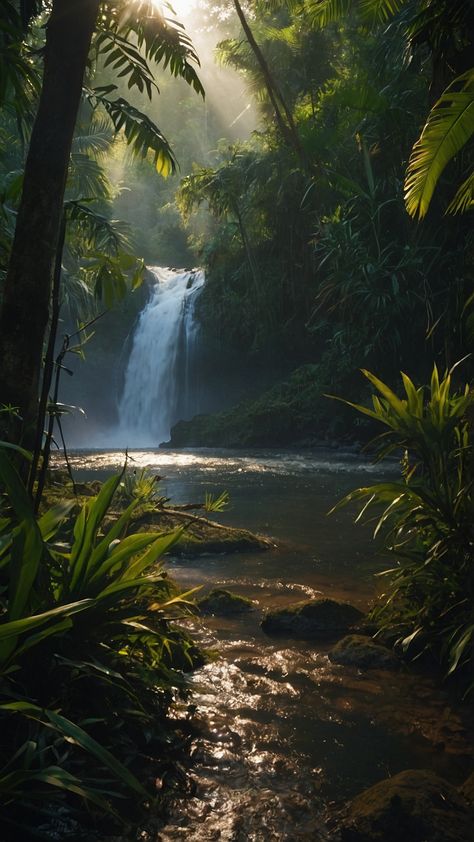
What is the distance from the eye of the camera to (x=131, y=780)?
2027mm

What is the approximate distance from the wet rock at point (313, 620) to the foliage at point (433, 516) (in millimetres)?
394

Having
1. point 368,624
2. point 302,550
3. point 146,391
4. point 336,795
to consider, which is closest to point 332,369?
point 146,391

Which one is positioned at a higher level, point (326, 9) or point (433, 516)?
point (326, 9)

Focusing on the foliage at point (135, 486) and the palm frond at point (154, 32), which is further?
the foliage at point (135, 486)

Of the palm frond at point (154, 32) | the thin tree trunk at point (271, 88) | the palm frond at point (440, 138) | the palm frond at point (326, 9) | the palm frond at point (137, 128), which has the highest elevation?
the palm frond at point (326, 9)

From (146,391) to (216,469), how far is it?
1222 cm

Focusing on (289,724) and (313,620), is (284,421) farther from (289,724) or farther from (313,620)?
(289,724)

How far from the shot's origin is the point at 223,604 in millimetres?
5051

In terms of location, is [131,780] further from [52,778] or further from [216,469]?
[216,469]

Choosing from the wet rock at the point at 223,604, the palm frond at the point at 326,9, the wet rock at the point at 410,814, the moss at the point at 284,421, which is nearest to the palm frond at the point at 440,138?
the wet rock at the point at 410,814

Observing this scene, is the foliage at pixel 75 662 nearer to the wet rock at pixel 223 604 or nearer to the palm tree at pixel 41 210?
the palm tree at pixel 41 210

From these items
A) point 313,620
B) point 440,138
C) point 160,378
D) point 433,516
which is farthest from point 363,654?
point 160,378

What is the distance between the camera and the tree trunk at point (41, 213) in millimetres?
3396

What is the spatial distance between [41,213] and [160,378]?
914 inches
